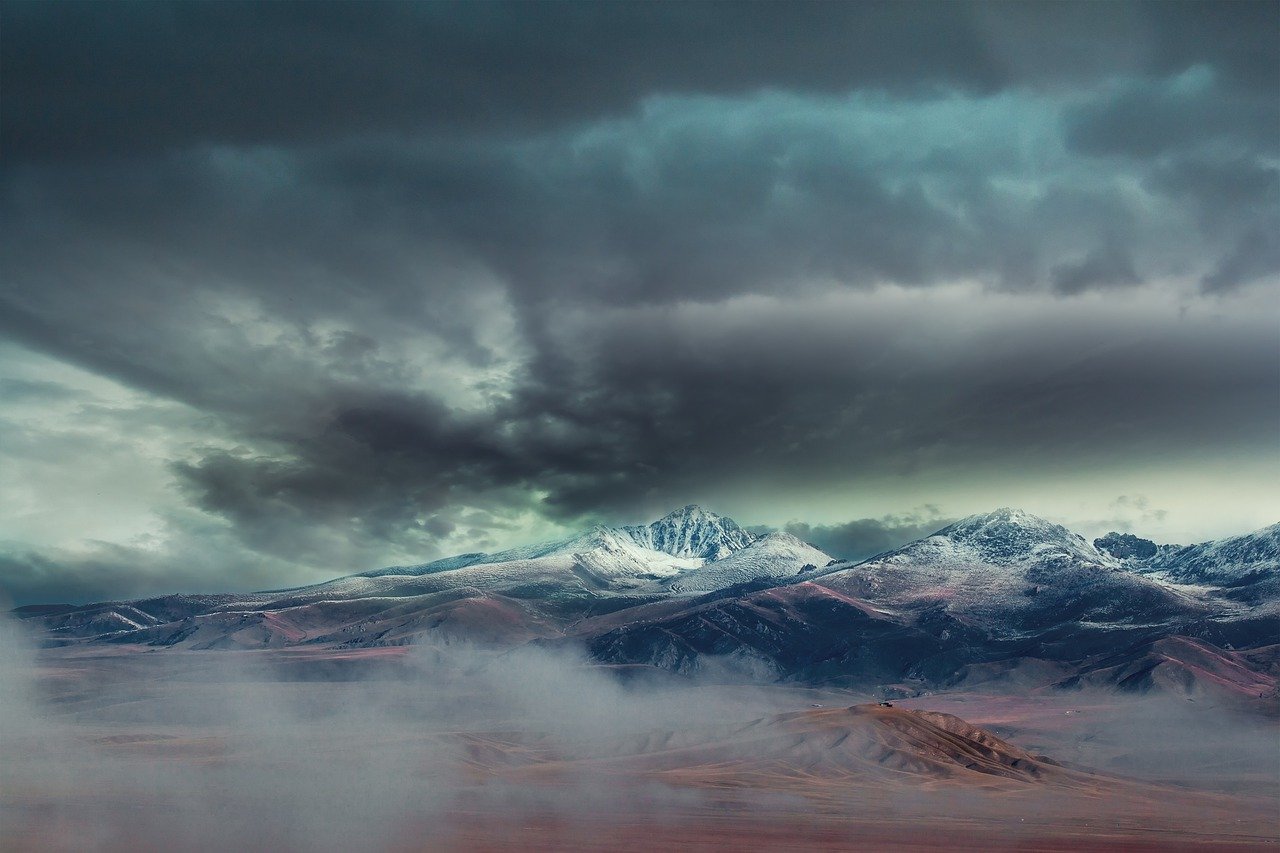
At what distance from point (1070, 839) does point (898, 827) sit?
2763cm

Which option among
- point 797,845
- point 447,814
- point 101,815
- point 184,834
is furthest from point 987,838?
point 101,815

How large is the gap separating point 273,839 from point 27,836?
109 feet

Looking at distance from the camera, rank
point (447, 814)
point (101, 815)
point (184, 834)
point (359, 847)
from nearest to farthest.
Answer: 1. point (359, 847)
2. point (184, 834)
3. point (101, 815)
4. point (447, 814)

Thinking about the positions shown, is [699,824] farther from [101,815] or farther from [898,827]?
[101,815]

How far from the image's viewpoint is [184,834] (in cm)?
16625

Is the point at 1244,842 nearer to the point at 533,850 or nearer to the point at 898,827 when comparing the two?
the point at 898,827

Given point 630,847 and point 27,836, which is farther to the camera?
point 630,847

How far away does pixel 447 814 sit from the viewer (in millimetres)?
196000

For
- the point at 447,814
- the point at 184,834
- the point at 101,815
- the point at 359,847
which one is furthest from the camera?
the point at 447,814

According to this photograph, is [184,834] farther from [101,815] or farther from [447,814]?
[447,814]

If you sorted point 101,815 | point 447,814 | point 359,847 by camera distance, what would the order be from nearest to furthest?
1. point 359,847
2. point 101,815
3. point 447,814

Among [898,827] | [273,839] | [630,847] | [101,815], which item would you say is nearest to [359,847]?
[273,839]

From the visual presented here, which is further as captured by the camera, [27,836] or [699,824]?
[699,824]

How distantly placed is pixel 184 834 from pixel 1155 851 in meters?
147
